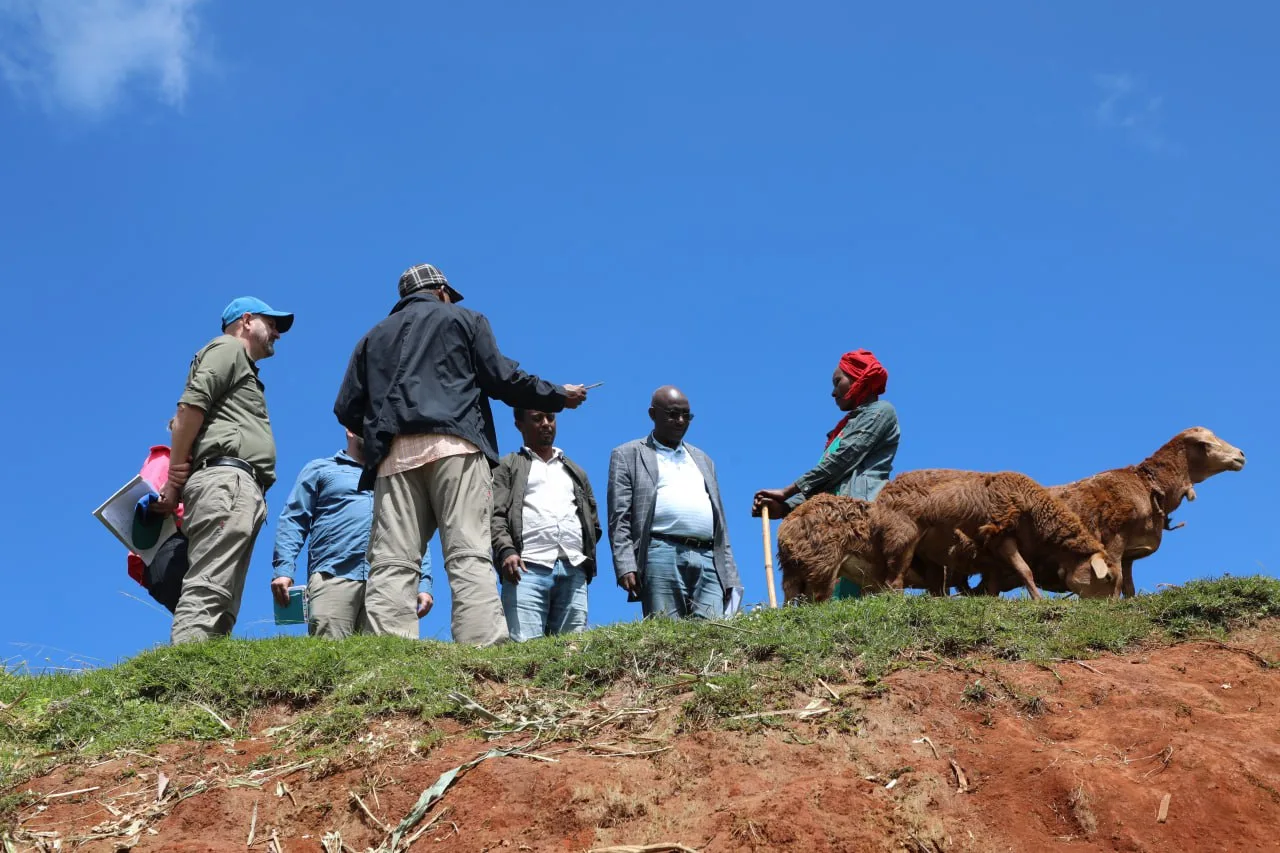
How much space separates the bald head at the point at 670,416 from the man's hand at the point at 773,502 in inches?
31.4

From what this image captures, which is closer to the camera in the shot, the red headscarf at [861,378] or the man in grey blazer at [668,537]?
the man in grey blazer at [668,537]

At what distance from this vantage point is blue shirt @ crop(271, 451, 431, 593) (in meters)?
9.31

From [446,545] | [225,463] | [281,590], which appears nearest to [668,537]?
[446,545]

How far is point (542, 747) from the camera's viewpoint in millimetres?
6129

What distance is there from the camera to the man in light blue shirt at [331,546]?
9172 millimetres

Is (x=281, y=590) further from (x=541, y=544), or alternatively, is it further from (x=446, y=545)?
(x=446, y=545)

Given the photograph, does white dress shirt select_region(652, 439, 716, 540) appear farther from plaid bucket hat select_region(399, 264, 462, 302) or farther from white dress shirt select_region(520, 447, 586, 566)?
plaid bucket hat select_region(399, 264, 462, 302)

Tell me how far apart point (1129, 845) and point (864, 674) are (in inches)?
70.6

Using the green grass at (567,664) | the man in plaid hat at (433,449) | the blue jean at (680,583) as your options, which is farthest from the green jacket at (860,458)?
the man in plaid hat at (433,449)

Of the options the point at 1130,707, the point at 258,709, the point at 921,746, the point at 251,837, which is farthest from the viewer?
the point at 258,709

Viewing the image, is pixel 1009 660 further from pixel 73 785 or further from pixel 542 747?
pixel 73 785

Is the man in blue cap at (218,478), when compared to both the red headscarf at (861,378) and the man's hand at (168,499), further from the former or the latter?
the red headscarf at (861,378)

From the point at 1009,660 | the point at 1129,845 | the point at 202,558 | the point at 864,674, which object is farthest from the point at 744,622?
the point at 202,558

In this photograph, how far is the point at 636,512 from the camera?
9.55m
